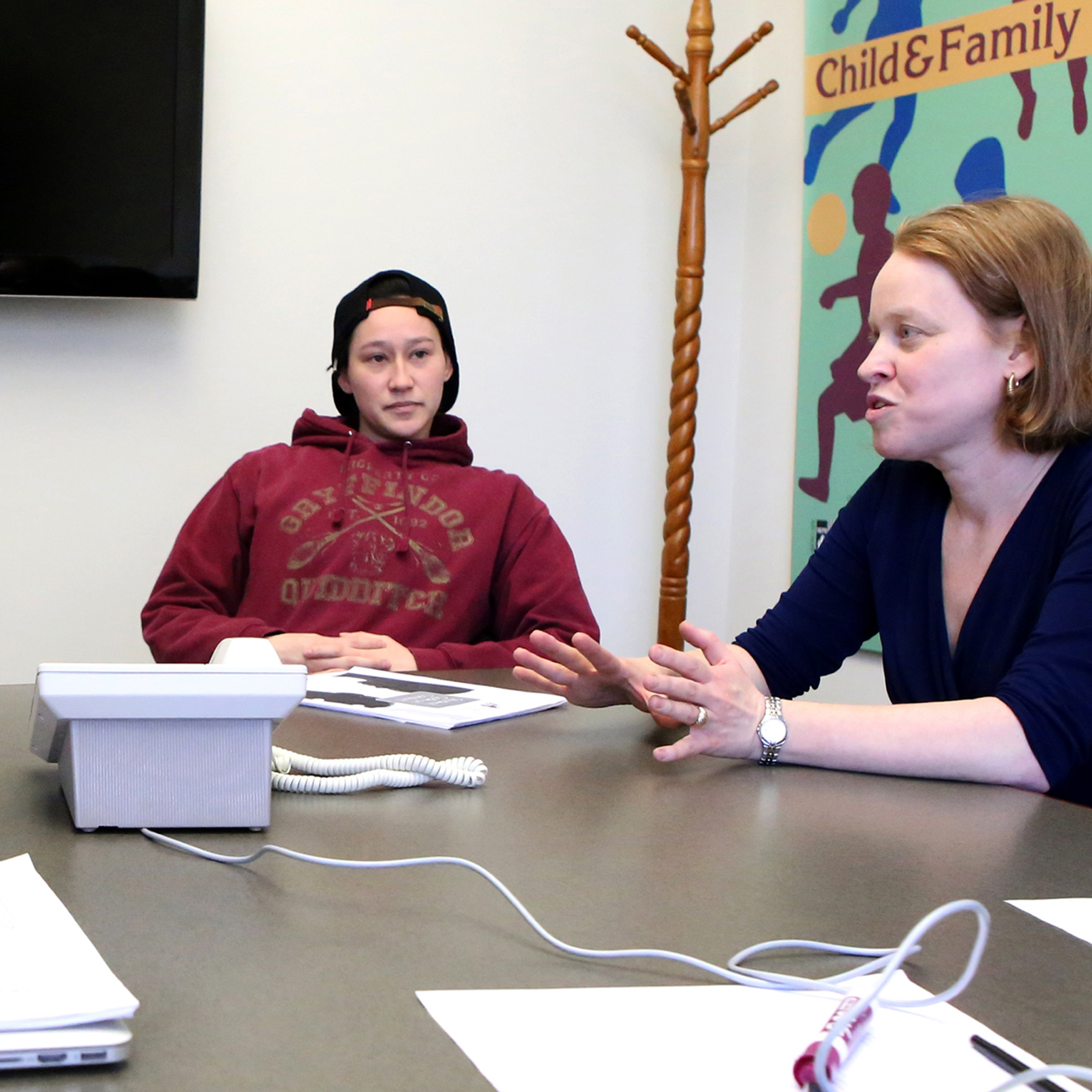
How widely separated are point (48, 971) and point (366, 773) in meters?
0.48

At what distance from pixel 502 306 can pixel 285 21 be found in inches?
32.3

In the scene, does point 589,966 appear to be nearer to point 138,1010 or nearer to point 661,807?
point 138,1010

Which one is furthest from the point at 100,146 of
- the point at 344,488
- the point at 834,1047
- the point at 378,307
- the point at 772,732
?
the point at 834,1047

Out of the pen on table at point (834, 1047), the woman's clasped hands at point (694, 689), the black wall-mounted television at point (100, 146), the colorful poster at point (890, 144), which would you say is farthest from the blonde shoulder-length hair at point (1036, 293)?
the black wall-mounted television at point (100, 146)

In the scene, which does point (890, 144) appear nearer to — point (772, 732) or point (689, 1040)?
point (772, 732)

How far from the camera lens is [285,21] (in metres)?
3.04

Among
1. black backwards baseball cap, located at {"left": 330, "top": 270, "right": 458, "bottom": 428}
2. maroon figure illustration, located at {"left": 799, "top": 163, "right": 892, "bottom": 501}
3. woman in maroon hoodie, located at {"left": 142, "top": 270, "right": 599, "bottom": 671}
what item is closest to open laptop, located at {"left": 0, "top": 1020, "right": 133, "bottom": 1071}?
woman in maroon hoodie, located at {"left": 142, "top": 270, "right": 599, "bottom": 671}

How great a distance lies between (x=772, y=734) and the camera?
1.26 meters

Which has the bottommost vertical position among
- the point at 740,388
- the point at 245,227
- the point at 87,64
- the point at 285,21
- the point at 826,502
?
the point at 826,502

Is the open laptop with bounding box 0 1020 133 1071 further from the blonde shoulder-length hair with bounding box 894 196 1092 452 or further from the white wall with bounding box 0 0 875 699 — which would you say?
the white wall with bounding box 0 0 875 699

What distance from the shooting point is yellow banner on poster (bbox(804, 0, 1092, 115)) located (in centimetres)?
263

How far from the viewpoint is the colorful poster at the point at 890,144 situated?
104 inches

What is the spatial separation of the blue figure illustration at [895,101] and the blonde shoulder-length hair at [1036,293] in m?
1.55

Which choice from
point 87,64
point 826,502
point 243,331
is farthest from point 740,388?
point 87,64
